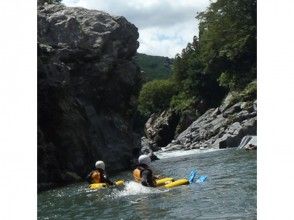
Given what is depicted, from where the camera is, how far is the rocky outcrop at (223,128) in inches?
1608

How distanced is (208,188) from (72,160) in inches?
622

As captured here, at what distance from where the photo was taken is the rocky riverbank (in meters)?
40.8

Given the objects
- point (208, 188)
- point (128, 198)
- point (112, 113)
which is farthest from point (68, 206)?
point (112, 113)

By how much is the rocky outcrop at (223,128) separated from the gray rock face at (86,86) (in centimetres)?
793

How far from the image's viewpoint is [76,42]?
37281 millimetres

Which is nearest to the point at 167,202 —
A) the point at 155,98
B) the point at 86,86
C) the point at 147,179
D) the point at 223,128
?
the point at 147,179

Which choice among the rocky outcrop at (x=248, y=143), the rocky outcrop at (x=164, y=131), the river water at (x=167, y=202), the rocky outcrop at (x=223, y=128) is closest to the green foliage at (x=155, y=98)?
the rocky outcrop at (x=164, y=131)

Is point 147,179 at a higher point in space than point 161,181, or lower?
higher

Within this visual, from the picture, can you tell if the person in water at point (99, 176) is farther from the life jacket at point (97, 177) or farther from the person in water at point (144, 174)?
the person in water at point (144, 174)

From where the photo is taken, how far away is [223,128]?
154ft

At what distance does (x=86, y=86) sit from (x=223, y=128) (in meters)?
15.0

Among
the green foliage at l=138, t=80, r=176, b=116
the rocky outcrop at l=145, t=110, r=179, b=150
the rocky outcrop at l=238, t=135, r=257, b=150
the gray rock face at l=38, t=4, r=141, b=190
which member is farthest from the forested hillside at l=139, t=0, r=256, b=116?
the green foliage at l=138, t=80, r=176, b=116

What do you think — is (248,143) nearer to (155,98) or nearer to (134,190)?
(134,190)
